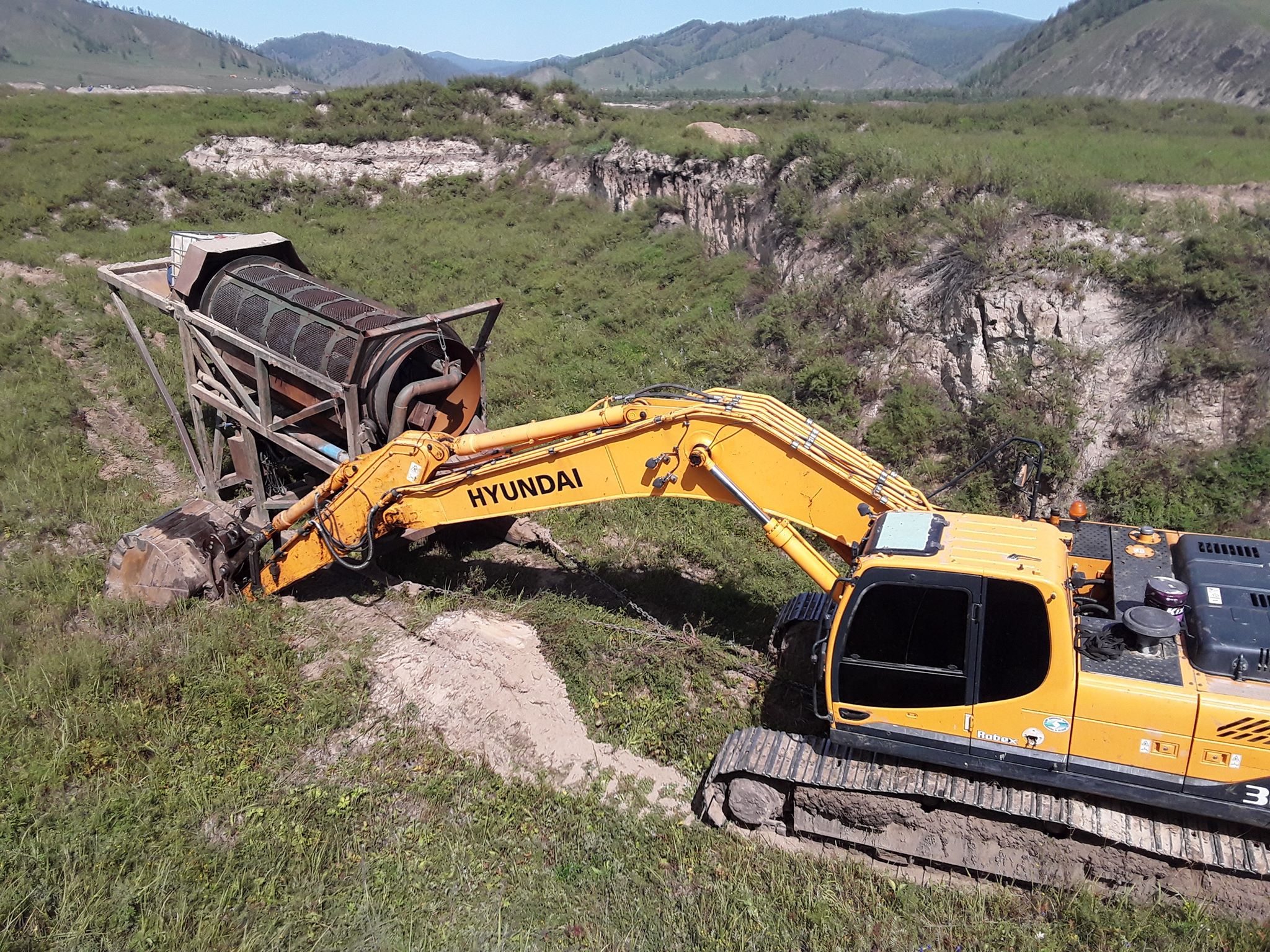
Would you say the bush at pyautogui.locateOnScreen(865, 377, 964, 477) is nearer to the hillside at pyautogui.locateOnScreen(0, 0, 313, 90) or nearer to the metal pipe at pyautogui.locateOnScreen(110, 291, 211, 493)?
→ the metal pipe at pyautogui.locateOnScreen(110, 291, 211, 493)

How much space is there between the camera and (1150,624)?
4609 millimetres

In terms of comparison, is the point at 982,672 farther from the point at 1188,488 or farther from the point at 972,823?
the point at 1188,488

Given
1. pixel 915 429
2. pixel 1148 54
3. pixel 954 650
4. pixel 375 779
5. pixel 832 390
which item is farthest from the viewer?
pixel 1148 54

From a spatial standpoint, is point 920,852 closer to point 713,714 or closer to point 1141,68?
point 713,714

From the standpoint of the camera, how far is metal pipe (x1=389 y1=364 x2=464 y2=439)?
8102 millimetres

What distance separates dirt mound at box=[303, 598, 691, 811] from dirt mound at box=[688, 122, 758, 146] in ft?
61.6

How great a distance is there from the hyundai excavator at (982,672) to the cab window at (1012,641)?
1cm

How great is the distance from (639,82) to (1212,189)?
20434cm

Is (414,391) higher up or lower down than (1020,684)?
higher up

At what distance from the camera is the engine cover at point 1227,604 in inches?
177

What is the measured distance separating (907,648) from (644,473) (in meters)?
2.37

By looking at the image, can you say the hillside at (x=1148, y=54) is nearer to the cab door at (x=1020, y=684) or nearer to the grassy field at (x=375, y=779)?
the grassy field at (x=375, y=779)

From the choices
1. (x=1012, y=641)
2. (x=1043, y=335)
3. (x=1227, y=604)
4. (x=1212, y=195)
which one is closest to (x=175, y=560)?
(x=1012, y=641)

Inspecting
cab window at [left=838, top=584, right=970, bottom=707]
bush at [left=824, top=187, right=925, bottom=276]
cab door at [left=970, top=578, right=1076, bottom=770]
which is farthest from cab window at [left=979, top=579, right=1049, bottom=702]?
bush at [left=824, top=187, right=925, bottom=276]
